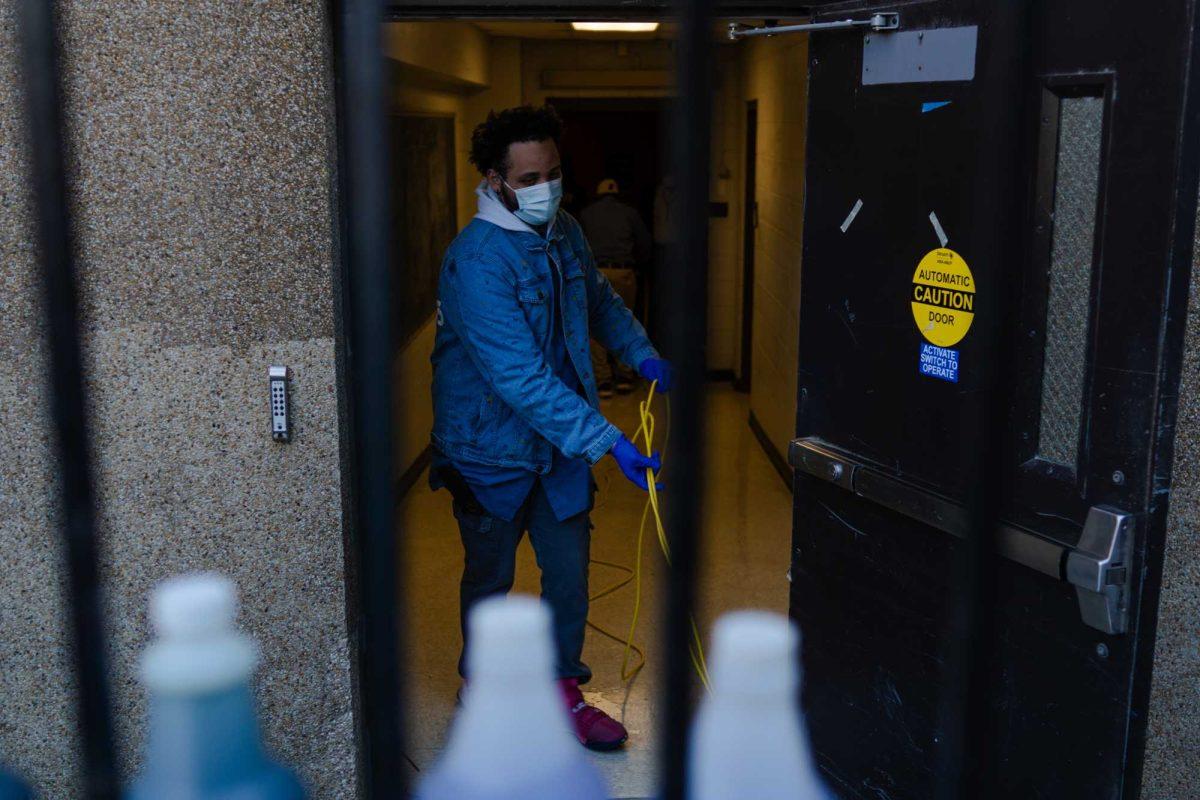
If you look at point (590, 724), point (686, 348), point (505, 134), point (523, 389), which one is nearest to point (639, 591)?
point (590, 724)

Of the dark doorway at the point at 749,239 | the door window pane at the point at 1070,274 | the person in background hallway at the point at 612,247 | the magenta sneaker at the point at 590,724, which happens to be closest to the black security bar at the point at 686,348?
the door window pane at the point at 1070,274

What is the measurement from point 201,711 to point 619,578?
4006 millimetres

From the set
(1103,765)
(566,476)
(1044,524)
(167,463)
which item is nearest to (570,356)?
(566,476)

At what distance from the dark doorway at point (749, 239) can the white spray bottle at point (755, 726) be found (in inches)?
299

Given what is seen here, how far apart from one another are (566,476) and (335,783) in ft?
3.34

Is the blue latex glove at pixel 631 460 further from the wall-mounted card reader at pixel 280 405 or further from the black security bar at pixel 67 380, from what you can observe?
the black security bar at pixel 67 380

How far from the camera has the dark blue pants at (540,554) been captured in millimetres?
3332

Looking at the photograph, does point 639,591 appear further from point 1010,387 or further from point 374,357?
point 374,357

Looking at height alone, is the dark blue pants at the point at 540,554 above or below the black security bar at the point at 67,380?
below

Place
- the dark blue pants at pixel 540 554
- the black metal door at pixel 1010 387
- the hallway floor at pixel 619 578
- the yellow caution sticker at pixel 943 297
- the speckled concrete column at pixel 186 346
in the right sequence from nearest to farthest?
the black metal door at pixel 1010 387
the yellow caution sticker at pixel 943 297
the speckled concrete column at pixel 186 346
the dark blue pants at pixel 540 554
the hallway floor at pixel 619 578

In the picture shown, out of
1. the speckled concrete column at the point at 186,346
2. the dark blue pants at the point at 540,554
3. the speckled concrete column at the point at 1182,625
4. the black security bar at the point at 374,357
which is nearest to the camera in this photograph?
the black security bar at the point at 374,357

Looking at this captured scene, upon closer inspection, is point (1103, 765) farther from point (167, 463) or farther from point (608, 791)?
point (167, 463)

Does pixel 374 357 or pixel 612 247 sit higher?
pixel 374 357

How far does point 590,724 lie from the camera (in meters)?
3.51
